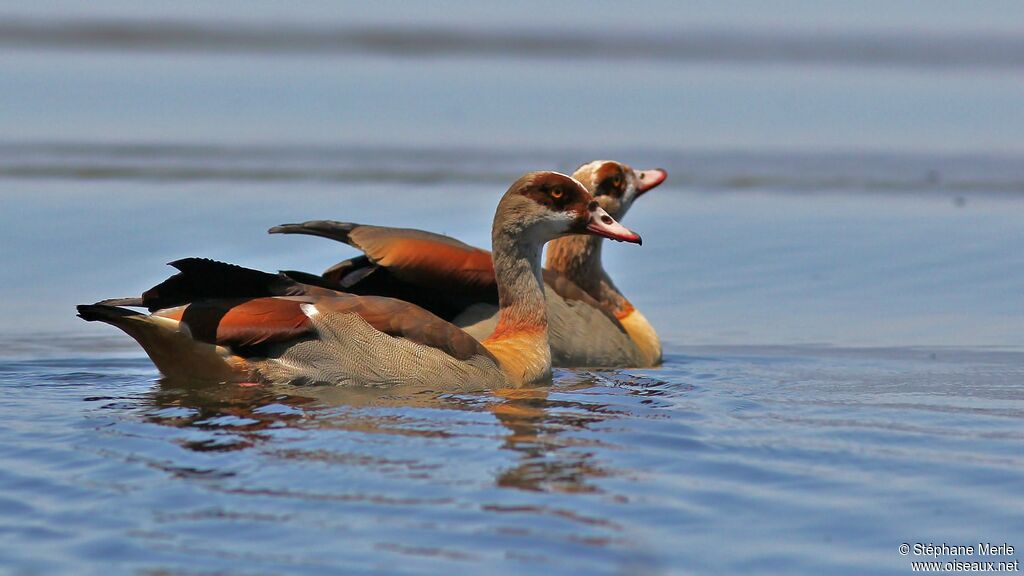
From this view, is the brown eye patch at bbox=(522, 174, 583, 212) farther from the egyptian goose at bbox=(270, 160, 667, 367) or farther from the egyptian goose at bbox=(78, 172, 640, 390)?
the egyptian goose at bbox=(78, 172, 640, 390)

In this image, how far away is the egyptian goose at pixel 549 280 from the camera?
11.2 metres

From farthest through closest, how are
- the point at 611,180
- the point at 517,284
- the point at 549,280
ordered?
the point at 611,180 → the point at 549,280 → the point at 517,284

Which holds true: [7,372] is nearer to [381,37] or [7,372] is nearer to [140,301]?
[140,301]

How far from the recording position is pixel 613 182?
43.2 ft

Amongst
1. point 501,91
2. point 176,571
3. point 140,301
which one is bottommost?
point 176,571

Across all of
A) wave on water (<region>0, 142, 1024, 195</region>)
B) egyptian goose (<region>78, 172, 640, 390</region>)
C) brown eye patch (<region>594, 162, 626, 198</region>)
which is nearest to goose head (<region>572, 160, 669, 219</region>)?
brown eye patch (<region>594, 162, 626, 198</region>)

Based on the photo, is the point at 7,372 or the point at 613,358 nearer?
the point at 7,372

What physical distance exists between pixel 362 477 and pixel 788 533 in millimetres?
1930

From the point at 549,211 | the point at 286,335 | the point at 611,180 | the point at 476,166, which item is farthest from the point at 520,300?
the point at 476,166

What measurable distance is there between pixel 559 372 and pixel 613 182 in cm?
210

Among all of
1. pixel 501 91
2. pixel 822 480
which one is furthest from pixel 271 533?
pixel 501 91

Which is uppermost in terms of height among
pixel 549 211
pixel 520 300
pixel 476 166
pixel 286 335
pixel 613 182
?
pixel 476 166

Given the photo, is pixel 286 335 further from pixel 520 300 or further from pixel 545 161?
pixel 545 161

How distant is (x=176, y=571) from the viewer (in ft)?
21.0
